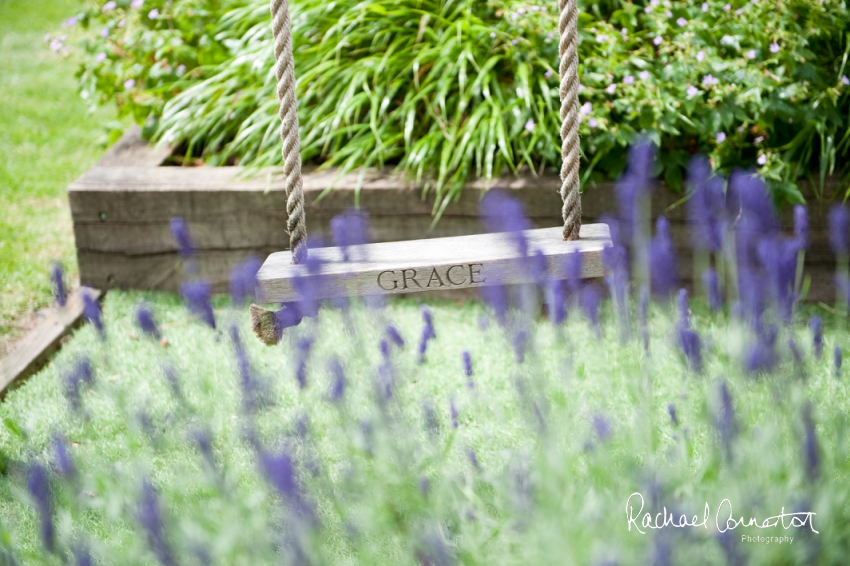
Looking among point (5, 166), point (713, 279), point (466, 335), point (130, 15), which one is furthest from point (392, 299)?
point (5, 166)

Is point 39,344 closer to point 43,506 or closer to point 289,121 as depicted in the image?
point 289,121

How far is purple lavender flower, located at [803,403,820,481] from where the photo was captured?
1164 mm

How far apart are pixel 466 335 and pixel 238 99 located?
1451mm

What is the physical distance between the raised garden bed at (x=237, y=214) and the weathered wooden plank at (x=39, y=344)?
0.20 m

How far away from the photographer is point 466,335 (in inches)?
111

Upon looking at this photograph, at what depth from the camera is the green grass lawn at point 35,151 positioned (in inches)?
137

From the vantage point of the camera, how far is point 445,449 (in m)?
1.88

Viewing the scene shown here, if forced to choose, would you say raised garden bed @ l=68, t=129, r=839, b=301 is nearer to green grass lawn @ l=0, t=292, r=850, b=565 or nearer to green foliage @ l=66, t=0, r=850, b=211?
green foliage @ l=66, t=0, r=850, b=211

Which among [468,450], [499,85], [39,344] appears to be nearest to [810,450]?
[468,450]

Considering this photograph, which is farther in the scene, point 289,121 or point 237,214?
point 237,214
